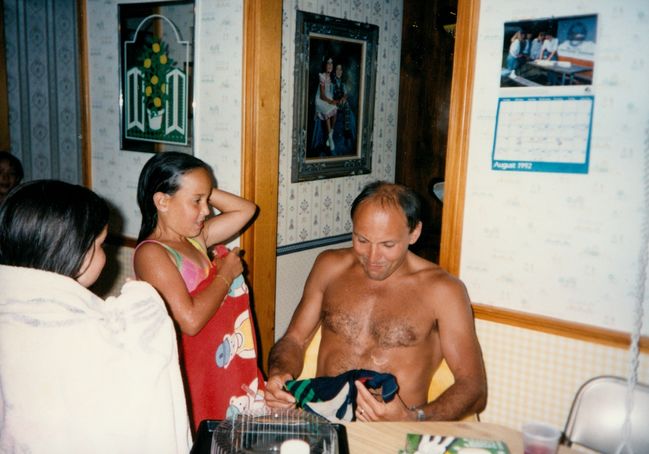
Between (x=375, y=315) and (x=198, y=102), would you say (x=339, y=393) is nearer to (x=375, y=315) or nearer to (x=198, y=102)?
(x=375, y=315)

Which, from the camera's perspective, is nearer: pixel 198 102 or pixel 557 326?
pixel 557 326

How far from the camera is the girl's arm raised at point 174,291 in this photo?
196cm

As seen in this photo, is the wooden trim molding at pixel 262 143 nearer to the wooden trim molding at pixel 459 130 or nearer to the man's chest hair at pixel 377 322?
the man's chest hair at pixel 377 322

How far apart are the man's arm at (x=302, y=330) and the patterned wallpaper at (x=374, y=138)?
103 cm

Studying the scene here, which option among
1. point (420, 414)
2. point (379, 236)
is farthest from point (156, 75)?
point (420, 414)

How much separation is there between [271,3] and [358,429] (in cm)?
227

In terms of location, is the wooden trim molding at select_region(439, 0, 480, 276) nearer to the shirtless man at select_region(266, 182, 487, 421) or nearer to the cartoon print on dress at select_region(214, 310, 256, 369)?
the shirtless man at select_region(266, 182, 487, 421)

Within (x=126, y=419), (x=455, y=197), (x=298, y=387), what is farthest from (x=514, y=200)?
(x=126, y=419)

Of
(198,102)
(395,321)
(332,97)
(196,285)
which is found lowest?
(395,321)

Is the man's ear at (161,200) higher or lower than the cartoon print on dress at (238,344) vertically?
higher

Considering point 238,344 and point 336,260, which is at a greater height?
point 336,260

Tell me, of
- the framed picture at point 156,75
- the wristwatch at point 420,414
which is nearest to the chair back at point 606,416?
the wristwatch at point 420,414

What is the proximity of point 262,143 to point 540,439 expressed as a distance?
82.8 inches

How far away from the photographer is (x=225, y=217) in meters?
2.54
